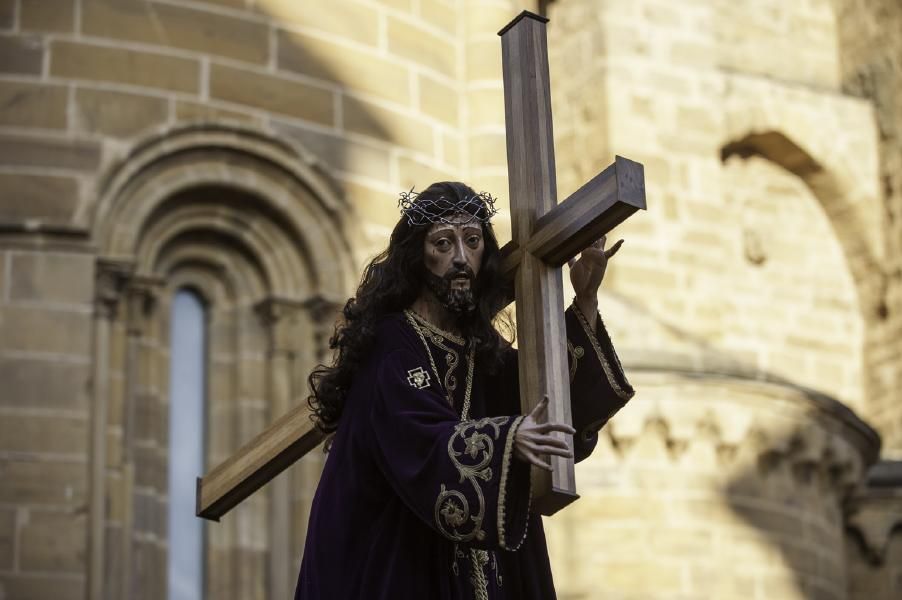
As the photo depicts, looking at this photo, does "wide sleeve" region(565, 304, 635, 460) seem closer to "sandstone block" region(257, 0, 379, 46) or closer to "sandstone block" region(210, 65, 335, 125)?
"sandstone block" region(210, 65, 335, 125)

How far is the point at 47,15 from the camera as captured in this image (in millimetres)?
10711

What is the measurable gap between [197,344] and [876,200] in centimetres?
863

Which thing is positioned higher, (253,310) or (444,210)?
(253,310)

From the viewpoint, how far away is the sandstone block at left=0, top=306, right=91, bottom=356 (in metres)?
10.2

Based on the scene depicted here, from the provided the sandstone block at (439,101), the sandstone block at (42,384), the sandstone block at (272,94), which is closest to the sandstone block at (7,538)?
the sandstone block at (42,384)

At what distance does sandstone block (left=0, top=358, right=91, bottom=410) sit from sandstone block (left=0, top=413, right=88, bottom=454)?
72 mm

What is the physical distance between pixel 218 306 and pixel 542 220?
6.89m

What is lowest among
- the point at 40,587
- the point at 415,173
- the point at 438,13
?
the point at 40,587

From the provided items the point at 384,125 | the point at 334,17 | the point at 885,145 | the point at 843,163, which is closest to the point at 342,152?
the point at 384,125

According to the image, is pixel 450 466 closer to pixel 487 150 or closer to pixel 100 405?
pixel 100 405

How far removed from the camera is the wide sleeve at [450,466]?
449 cm

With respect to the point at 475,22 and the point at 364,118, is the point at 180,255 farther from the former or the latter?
A: the point at 475,22

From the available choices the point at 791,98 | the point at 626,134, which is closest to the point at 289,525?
the point at 626,134

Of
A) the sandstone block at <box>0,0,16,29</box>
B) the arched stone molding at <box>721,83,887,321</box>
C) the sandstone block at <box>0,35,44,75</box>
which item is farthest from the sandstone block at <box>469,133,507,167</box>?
the arched stone molding at <box>721,83,887,321</box>
